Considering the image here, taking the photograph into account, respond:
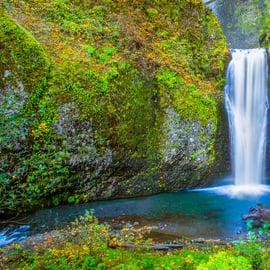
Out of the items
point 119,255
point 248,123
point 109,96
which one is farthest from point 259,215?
point 109,96

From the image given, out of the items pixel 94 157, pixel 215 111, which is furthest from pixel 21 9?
pixel 215 111

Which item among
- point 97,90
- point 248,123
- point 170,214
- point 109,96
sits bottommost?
point 170,214

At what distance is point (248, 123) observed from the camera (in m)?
8.52

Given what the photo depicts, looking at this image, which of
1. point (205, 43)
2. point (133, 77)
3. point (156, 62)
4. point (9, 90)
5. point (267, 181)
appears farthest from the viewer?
point (205, 43)

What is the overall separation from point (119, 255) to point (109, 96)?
4.49 metres

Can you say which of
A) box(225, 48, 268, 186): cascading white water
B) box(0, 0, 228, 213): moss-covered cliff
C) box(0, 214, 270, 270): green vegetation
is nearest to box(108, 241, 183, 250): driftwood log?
box(0, 214, 270, 270): green vegetation

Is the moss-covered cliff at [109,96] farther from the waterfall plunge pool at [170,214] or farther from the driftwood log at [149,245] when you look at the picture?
the driftwood log at [149,245]

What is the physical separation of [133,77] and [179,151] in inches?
121

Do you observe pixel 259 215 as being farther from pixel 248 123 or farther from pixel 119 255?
pixel 248 123

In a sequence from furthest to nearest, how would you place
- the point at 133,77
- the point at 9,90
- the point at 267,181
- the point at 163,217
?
1. the point at 267,181
2. the point at 133,77
3. the point at 163,217
4. the point at 9,90

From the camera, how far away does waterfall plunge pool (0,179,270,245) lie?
14.5 ft

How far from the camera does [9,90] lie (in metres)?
4.86

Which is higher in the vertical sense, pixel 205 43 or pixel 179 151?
pixel 205 43

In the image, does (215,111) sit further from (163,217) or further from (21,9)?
(21,9)
